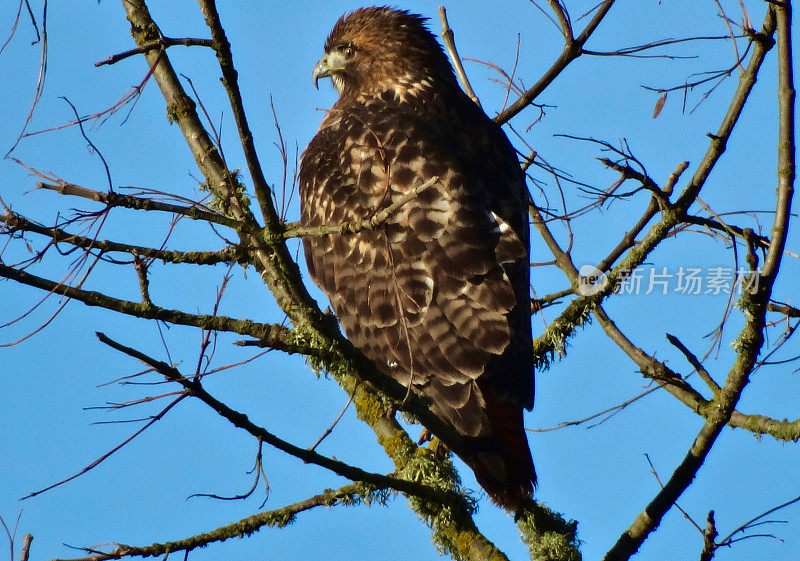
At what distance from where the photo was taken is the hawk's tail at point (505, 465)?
158 inches

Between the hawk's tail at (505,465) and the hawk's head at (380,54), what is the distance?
93.7 inches

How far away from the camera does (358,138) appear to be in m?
4.97

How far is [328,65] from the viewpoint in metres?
6.02

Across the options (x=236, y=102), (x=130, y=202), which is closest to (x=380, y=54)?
(x=236, y=102)

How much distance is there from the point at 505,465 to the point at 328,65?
122 inches

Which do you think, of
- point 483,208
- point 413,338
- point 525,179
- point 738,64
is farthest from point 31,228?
point 525,179

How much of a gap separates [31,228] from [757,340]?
8.34 feet

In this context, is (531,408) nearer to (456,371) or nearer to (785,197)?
(456,371)

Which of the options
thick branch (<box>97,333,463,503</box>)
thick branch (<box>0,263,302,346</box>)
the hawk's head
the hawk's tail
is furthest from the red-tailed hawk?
thick branch (<box>0,263,302,346</box>)

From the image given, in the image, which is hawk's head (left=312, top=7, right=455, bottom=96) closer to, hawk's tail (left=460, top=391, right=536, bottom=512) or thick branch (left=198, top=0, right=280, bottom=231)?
hawk's tail (left=460, top=391, right=536, bottom=512)

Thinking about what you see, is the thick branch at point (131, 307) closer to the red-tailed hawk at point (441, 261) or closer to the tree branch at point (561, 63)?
the red-tailed hawk at point (441, 261)

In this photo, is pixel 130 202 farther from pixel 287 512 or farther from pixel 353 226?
pixel 287 512

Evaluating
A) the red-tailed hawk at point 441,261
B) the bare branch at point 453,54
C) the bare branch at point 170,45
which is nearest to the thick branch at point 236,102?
the bare branch at point 170,45

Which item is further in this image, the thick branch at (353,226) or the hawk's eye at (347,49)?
the hawk's eye at (347,49)
